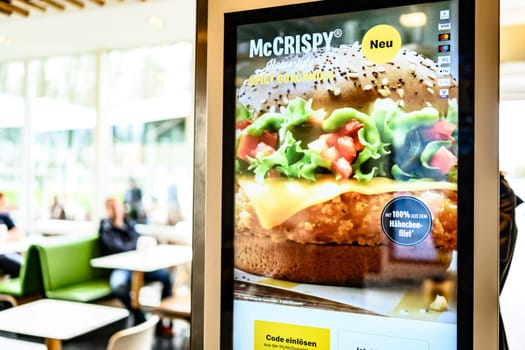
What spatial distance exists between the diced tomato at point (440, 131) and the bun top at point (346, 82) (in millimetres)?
30

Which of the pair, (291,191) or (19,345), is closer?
(291,191)

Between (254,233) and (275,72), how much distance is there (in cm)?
40

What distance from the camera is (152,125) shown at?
495cm

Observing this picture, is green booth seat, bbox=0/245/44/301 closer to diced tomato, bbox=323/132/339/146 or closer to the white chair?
the white chair

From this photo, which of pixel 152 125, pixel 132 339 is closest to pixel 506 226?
pixel 132 339

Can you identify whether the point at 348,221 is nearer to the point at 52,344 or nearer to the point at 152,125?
the point at 52,344

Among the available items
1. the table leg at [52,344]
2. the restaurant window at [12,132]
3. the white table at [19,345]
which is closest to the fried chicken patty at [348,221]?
the white table at [19,345]

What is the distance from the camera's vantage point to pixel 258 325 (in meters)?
1.13

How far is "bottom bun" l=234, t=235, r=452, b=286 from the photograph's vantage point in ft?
3.24

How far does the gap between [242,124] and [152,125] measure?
13.1 feet

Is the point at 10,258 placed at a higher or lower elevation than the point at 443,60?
lower

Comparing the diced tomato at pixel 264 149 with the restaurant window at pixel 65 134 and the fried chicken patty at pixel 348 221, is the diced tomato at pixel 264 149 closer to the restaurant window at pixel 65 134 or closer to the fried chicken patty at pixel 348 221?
the fried chicken patty at pixel 348 221

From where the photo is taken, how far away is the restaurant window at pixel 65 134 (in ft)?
16.8

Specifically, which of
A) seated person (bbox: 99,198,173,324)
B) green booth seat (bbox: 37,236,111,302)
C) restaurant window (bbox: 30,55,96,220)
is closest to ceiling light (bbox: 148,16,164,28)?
restaurant window (bbox: 30,55,96,220)
